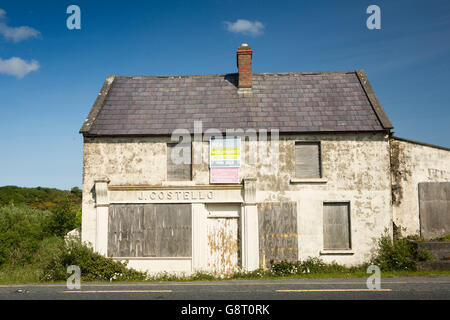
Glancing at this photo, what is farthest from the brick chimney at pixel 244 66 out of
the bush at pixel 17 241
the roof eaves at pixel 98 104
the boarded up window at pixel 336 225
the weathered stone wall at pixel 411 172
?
the bush at pixel 17 241

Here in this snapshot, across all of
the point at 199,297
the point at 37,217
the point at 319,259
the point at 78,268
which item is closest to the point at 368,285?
the point at 319,259

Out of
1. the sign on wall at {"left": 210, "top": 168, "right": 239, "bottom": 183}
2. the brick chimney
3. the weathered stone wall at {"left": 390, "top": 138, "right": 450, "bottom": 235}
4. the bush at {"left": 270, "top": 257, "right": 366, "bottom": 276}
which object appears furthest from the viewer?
the brick chimney

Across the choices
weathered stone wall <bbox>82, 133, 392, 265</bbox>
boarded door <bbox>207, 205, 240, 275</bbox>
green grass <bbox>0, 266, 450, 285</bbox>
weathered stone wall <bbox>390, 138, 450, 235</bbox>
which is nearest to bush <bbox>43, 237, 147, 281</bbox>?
green grass <bbox>0, 266, 450, 285</bbox>

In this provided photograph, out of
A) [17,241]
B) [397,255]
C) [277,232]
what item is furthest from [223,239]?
[17,241]

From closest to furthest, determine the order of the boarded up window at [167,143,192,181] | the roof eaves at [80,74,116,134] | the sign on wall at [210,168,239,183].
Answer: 1. the sign on wall at [210,168,239,183]
2. the boarded up window at [167,143,192,181]
3. the roof eaves at [80,74,116,134]

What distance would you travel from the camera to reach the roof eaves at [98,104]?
46.4 feet

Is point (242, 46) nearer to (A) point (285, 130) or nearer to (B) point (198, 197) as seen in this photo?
(A) point (285, 130)

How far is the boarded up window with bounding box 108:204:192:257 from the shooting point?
1330 centimetres

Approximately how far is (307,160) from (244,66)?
5.03 meters

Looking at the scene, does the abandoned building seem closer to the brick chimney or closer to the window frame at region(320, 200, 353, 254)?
the window frame at region(320, 200, 353, 254)

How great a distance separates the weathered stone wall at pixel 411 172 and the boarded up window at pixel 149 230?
822cm

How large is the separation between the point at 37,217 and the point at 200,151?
41.2 feet

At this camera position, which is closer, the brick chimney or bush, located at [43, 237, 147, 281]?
bush, located at [43, 237, 147, 281]

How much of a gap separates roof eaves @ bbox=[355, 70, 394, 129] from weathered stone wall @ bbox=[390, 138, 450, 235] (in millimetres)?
1134
